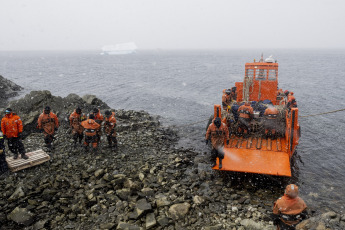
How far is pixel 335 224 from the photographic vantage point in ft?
18.8

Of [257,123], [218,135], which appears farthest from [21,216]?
[257,123]

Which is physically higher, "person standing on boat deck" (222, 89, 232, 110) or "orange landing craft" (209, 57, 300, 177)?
"person standing on boat deck" (222, 89, 232, 110)

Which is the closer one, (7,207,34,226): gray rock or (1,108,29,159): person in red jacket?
(7,207,34,226): gray rock

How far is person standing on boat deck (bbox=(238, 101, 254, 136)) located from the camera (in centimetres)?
879

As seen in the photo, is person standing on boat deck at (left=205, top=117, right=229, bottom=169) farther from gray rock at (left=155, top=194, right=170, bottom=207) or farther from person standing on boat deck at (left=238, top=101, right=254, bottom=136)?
gray rock at (left=155, top=194, right=170, bottom=207)

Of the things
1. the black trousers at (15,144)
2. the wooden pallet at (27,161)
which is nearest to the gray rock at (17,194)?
the wooden pallet at (27,161)

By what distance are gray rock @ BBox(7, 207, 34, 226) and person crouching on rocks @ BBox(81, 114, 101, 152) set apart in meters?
3.29

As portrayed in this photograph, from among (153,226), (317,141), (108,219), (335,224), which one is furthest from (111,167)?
(317,141)

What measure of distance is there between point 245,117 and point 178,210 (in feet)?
14.8

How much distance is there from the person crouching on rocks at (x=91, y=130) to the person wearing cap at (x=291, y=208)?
6.31 metres

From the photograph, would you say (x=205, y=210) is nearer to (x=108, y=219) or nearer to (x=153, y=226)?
(x=153, y=226)

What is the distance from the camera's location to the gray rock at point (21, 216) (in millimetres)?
5332

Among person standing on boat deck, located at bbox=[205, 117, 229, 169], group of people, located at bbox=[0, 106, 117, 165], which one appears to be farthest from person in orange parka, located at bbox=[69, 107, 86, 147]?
person standing on boat deck, located at bbox=[205, 117, 229, 169]

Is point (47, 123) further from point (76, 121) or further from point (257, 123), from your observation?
point (257, 123)
